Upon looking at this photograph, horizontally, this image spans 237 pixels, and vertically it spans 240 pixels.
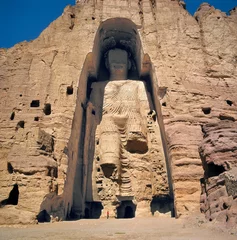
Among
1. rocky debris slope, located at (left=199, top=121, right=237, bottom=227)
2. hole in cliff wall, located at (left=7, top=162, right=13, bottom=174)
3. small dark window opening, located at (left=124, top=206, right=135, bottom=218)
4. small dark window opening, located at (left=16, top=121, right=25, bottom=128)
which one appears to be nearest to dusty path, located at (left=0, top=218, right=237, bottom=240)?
rocky debris slope, located at (left=199, top=121, right=237, bottom=227)

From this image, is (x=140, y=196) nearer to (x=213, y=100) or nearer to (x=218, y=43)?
(x=213, y=100)

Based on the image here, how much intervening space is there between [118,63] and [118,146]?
562cm

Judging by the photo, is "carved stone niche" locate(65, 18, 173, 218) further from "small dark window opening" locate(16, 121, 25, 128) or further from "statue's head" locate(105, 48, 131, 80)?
→ "small dark window opening" locate(16, 121, 25, 128)

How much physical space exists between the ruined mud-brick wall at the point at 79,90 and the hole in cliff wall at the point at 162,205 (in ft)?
9.60

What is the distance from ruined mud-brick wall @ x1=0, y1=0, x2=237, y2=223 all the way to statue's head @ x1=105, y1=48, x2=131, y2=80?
266cm

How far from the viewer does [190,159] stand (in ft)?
31.9

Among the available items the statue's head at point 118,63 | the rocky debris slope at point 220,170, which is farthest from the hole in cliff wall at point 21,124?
the rocky debris slope at point 220,170

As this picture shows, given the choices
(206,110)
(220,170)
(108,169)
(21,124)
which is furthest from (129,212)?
(220,170)

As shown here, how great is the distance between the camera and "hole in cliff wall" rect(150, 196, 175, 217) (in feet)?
39.7

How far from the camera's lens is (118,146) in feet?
42.6

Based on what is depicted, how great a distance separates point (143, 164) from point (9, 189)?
21.0 ft

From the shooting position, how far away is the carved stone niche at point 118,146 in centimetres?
1207

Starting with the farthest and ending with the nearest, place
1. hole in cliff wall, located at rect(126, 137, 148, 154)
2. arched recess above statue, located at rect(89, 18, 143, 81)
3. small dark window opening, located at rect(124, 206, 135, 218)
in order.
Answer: arched recess above statue, located at rect(89, 18, 143, 81) → small dark window opening, located at rect(124, 206, 135, 218) → hole in cliff wall, located at rect(126, 137, 148, 154)

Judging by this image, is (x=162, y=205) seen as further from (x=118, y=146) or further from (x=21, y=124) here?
(x=21, y=124)
